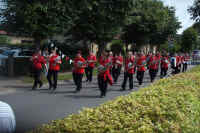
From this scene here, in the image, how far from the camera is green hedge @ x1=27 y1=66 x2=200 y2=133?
2562mm

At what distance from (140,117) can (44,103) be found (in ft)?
19.4

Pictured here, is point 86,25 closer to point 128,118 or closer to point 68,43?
point 68,43

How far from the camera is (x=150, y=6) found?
29438 mm

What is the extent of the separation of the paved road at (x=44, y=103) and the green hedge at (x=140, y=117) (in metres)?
2.95

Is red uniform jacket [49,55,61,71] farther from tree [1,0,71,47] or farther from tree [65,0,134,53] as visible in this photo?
tree [65,0,134,53]

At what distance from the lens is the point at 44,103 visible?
834cm

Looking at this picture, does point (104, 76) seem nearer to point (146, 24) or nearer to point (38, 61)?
point (38, 61)

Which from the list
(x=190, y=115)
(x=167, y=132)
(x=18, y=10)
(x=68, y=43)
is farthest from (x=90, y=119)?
(x=68, y=43)

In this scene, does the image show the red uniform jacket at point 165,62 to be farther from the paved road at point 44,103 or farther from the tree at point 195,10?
the paved road at point 44,103

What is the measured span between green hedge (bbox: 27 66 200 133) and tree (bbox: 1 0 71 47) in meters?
9.51

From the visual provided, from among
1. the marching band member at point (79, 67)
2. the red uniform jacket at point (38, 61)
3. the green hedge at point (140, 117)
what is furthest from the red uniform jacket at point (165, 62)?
the green hedge at point (140, 117)

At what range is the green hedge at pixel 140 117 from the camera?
256 centimetres

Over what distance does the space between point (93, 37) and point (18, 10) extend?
9.64 m

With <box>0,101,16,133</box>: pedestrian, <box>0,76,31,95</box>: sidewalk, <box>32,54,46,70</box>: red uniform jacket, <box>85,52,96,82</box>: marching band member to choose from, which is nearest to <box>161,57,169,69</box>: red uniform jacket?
<box>85,52,96,82</box>: marching band member
